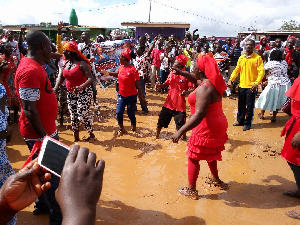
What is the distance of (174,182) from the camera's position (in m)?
3.88

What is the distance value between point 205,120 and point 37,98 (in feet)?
6.22

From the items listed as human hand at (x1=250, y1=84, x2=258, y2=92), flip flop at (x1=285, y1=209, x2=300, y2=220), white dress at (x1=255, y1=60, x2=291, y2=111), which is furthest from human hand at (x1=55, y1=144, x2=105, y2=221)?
white dress at (x1=255, y1=60, x2=291, y2=111)

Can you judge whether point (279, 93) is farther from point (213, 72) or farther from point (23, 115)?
point (23, 115)

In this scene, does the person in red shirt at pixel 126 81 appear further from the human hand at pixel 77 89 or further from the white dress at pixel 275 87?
the white dress at pixel 275 87

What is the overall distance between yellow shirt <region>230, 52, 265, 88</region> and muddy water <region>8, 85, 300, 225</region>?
3.85ft

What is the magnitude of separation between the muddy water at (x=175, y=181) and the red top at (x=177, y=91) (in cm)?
79

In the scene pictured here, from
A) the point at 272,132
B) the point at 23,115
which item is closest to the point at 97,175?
the point at 23,115

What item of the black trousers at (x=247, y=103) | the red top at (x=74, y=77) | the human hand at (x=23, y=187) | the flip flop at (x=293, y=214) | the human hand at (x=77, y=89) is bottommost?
the flip flop at (x=293, y=214)

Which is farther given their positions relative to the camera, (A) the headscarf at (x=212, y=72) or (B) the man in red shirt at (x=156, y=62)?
(B) the man in red shirt at (x=156, y=62)

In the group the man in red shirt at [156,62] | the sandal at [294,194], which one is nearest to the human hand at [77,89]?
the sandal at [294,194]

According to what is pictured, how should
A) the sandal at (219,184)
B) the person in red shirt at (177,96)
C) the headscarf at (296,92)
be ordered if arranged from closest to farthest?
the headscarf at (296,92) < the sandal at (219,184) < the person in red shirt at (177,96)

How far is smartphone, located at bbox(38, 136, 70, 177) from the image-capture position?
1.26 meters

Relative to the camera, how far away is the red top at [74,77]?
4695 millimetres

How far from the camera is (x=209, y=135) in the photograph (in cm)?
323
